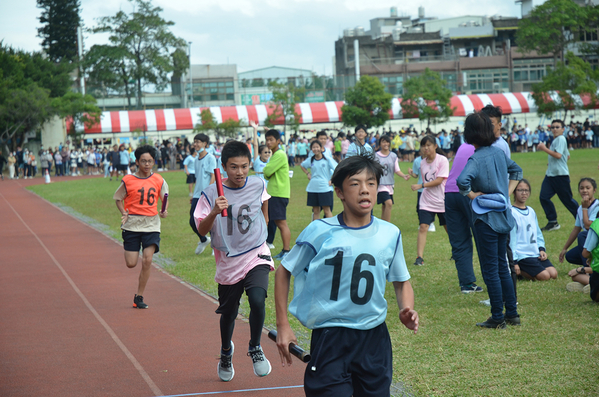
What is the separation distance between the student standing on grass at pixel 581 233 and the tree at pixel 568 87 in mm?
44492

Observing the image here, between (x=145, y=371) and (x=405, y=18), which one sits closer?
(x=145, y=371)

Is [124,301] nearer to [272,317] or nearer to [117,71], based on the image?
[272,317]

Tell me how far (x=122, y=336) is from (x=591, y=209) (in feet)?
19.0

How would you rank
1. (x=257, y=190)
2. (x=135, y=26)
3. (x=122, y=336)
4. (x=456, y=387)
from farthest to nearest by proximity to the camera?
(x=135, y=26), (x=122, y=336), (x=257, y=190), (x=456, y=387)

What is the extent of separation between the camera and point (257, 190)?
211 inches

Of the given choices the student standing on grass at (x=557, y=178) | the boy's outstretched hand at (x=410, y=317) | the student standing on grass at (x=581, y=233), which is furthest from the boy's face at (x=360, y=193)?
the student standing on grass at (x=557, y=178)

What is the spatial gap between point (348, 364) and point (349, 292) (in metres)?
0.36

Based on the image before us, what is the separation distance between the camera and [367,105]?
54500 mm

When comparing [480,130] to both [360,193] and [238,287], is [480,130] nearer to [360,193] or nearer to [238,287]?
[238,287]


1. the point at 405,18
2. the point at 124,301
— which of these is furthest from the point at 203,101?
the point at 124,301

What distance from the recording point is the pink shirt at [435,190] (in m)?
9.21

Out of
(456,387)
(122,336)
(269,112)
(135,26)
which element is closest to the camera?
(456,387)

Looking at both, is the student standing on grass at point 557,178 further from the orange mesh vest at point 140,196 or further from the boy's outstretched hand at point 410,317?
the boy's outstretched hand at point 410,317

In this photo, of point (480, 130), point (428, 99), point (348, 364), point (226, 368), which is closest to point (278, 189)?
point (480, 130)
